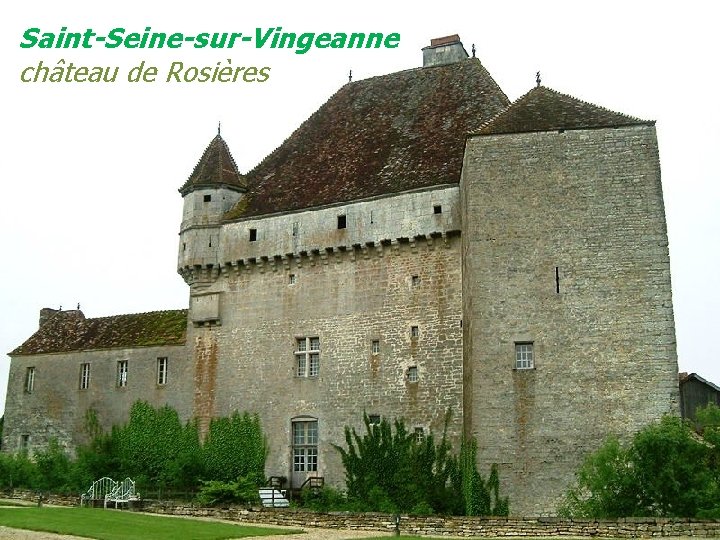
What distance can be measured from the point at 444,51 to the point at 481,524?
65.7 feet

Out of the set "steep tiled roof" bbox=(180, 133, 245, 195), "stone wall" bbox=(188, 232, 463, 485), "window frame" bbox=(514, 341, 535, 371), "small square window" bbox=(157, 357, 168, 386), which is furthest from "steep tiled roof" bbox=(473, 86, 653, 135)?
"small square window" bbox=(157, 357, 168, 386)

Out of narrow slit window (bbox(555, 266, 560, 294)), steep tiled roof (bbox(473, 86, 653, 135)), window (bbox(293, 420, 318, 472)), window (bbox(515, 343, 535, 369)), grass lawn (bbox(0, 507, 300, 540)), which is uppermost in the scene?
steep tiled roof (bbox(473, 86, 653, 135))

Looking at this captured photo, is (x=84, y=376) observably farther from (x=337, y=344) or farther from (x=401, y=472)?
(x=401, y=472)

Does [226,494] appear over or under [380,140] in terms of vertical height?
under

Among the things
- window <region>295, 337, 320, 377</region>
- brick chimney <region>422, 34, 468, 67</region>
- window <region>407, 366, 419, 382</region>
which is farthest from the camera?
brick chimney <region>422, 34, 468, 67</region>

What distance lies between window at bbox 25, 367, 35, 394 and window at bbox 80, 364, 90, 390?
2473mm

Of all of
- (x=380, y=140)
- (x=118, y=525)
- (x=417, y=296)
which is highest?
(x=380, y=140)

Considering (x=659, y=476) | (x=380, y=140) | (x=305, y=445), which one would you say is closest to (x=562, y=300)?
(x=659, y=476)

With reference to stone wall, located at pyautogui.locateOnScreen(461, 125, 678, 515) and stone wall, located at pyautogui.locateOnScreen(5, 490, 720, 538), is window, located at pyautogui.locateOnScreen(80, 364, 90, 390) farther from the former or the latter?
stone wall, located at pyautogui.locateOnScreen(461, 125, 678, 515)

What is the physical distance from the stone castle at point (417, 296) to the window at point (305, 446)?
51mm

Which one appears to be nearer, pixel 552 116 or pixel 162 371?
pixel 552 116

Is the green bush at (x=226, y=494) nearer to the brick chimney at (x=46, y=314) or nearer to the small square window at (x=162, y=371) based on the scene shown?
the small square window at (x=162, y=371)

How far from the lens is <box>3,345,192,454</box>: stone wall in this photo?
30938 millimetres

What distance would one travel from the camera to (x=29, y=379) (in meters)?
34.2
